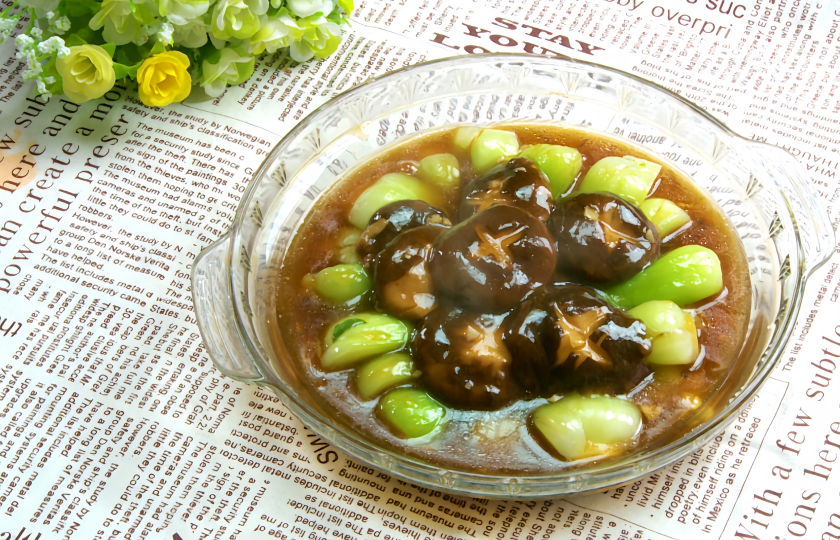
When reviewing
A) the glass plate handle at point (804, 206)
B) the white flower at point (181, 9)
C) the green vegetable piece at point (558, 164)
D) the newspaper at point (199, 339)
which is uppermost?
the glass plate handle at point (804, 206)

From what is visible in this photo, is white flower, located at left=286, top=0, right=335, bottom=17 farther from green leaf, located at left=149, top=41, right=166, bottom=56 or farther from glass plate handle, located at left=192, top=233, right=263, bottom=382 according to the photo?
glass plate handle, located at left=192, top=233, right=263, bottom=382

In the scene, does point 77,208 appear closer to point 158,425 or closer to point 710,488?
point 158,425

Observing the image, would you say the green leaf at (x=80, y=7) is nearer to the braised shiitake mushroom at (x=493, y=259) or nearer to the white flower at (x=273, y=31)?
the white flower at (x=273, y=31)

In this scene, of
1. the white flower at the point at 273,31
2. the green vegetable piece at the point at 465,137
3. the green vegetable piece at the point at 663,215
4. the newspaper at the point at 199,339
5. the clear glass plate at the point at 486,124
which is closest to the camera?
the clear glass plate at the point at 486,124

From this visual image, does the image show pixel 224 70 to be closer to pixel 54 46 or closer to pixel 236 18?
pixel 236 18

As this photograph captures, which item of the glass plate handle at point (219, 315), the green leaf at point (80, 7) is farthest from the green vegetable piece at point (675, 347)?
the green leaf at point (80, 7)

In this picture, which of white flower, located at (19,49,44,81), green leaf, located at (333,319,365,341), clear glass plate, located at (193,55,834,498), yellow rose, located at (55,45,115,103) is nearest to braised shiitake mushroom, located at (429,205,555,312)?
green leaf, located at (333,319,365,341)

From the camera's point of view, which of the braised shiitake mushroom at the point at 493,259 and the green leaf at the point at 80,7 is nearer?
the braised shiitake mushroom at the point at 493,259
